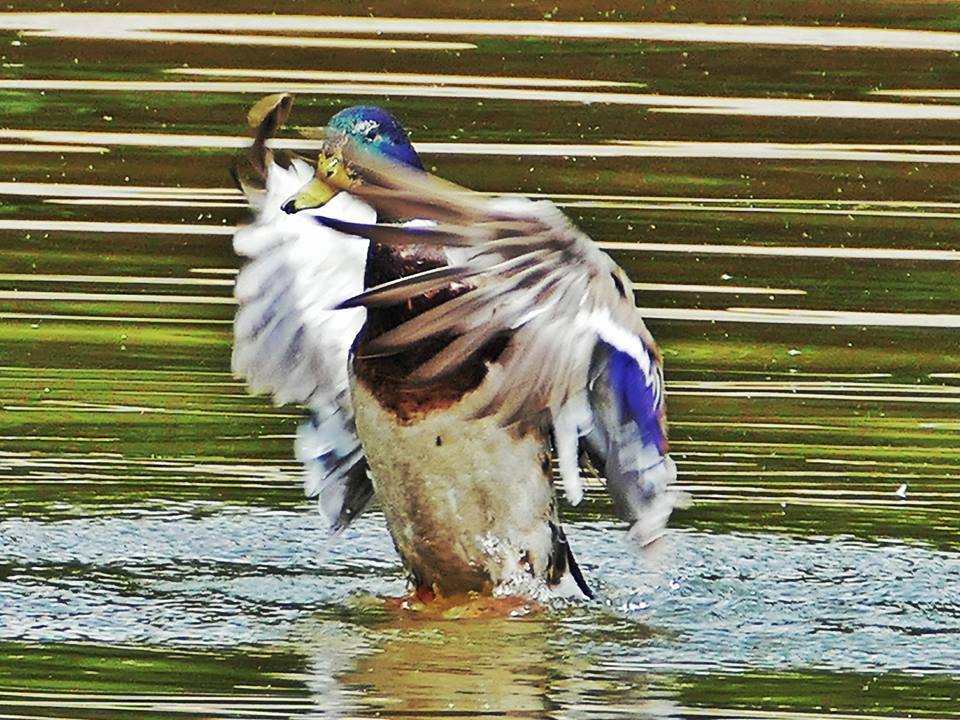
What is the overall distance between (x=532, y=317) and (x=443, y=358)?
258 millimetres

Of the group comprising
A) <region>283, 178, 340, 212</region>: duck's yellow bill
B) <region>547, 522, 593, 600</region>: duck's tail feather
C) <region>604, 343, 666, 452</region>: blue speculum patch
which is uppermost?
<region>283, 178, 340, 212</region>: duck's yellow bill

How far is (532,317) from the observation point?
674 cm

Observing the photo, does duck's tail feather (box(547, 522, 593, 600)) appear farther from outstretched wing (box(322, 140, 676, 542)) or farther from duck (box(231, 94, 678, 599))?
outstretched wing (box(322, 140, 676, 542))

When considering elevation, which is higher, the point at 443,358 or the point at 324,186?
the point at 324,186

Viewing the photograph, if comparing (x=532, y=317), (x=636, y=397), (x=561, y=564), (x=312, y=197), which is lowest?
(x=561, y=564)

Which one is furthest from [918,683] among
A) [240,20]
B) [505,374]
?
[240,20]

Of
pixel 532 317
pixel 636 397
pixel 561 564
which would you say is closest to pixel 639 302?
pixel 561 564

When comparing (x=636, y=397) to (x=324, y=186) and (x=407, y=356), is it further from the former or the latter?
(x=324, y=186)


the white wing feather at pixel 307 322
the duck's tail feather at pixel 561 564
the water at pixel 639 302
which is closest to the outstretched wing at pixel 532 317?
the duck's tail feather at pixel 561 564

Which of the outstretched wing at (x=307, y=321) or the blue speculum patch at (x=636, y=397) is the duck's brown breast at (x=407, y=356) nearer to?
the blue speculum patch at (x=636, y=397)

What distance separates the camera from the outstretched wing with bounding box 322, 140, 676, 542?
6.56 meters

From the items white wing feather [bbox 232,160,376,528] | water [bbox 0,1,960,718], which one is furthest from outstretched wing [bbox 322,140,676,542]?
white wing feather [bbox 232,160,376,528]

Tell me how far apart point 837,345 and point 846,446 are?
110 centimetres

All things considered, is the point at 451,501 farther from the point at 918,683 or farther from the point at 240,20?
the point at 240,20
